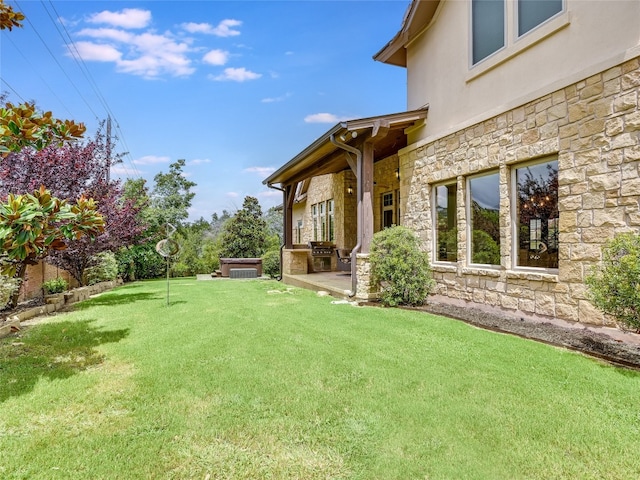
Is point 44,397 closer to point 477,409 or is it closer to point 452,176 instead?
point 477,409

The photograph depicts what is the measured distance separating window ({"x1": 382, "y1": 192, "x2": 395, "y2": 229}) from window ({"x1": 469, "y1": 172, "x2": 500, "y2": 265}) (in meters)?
4.87

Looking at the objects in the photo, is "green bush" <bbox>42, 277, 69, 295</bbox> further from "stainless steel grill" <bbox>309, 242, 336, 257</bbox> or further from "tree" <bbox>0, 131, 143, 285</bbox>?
Result: "stainless steel grill" <bbox>309, 242, 336, 257</bbox>

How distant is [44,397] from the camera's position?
3.43 metres

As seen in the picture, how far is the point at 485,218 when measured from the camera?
7320 mm

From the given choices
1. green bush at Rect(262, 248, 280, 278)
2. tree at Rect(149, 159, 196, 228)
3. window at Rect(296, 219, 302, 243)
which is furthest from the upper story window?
tree at Rect(149, 159, 196, 228)

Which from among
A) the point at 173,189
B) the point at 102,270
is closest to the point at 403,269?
the point at 102,270

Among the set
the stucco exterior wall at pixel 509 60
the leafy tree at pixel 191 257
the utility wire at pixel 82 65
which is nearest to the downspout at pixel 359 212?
the stucco exterior wall at pixel 509 60

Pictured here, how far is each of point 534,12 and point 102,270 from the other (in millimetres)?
13867

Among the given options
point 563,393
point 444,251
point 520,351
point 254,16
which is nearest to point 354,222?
point 444,251

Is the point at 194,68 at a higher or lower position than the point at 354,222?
higher

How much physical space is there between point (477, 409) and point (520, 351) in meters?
1.87

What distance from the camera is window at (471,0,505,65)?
7047 mm

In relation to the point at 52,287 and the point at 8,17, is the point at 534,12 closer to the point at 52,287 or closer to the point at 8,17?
the point at 8,17

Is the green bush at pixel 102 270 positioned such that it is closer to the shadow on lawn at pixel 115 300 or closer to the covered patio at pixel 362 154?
the shadow on lawn at pixel 115 300
